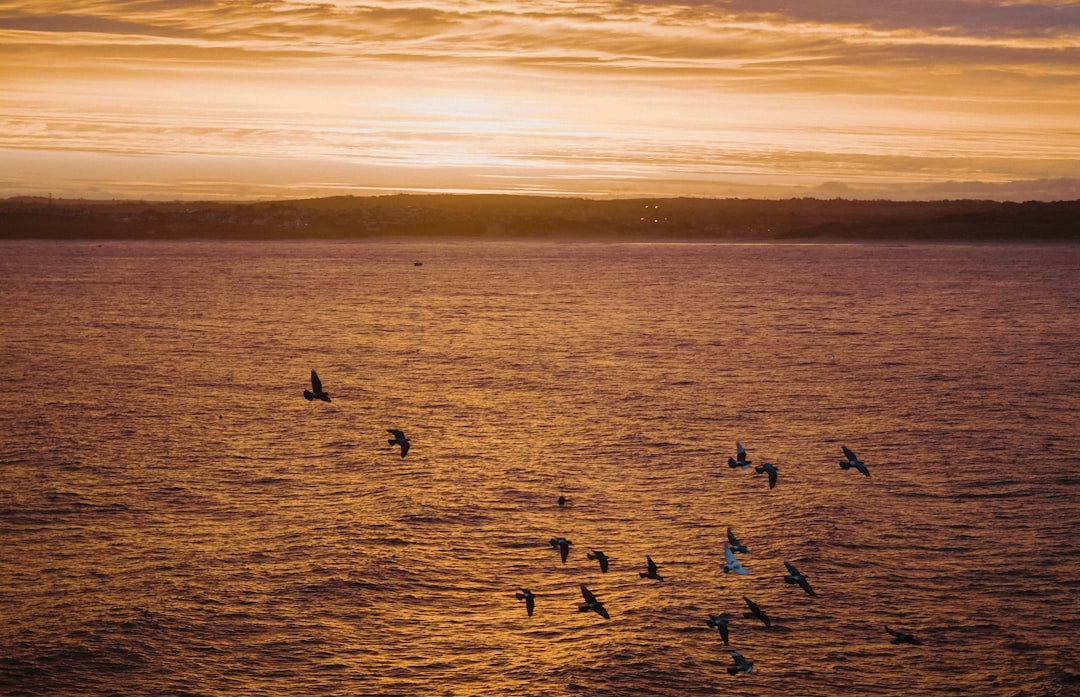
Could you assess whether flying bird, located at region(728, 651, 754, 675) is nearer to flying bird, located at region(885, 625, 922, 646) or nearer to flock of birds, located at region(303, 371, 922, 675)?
flock of birds, located at region(303, 371, 922, 675)

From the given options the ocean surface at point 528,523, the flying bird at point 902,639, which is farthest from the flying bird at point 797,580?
the flying bird at point 902,639

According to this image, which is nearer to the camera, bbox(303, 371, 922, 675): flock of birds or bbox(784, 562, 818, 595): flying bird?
A: bbox(303, 371, 922, 675): flock of birds

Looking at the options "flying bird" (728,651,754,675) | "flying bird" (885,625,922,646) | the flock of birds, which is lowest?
"flying bird" (728,651,754,675)

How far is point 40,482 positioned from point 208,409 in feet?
46.4

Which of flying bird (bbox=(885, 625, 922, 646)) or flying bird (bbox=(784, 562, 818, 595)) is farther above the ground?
flying bird (bbox=(784, 562, 818, 595))

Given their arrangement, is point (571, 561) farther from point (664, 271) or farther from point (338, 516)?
point (664, 271)

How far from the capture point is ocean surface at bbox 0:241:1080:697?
24.2 metres

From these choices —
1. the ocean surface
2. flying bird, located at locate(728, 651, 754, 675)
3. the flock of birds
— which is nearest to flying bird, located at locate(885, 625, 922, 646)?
the flock of birds

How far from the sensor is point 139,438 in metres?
43.8

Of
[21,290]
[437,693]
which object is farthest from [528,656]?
[21,290]

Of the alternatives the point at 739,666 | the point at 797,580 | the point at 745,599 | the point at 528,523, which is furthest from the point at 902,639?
the point at 528,523

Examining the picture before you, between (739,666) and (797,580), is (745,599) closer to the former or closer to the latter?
(797,580)

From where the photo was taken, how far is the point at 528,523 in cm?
3238

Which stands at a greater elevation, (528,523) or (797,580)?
(528,523)
